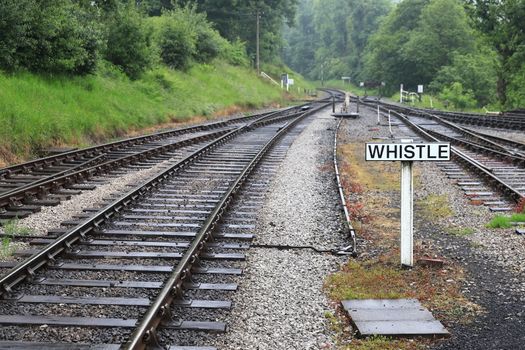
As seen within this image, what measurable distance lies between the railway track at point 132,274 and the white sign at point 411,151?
2.14 m

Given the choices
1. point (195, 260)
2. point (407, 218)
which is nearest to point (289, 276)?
point (195, 260)

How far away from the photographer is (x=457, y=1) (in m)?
73.8

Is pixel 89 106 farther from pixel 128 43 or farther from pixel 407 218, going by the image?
pixel 407 218

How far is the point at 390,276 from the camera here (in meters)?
6.68

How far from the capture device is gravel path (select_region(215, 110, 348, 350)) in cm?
510

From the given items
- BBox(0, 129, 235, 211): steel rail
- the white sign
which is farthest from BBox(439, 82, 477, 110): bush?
the white sign

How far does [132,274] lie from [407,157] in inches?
138

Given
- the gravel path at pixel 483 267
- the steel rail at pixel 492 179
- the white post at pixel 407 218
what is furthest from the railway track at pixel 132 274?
the steel rail at pixel 492 179

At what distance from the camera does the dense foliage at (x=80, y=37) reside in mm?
17844

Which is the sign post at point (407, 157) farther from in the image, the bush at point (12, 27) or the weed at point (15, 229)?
the bush at point (12, 27)

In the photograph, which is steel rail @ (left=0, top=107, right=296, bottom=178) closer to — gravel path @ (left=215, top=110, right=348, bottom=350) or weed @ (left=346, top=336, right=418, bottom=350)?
gravel path @ (left=215, top=110, right=348, bottom=350)

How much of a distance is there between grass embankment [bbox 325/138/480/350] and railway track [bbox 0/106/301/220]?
17.3 ft

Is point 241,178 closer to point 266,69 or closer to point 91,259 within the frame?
point 91,259

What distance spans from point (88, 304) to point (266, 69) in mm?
72502
